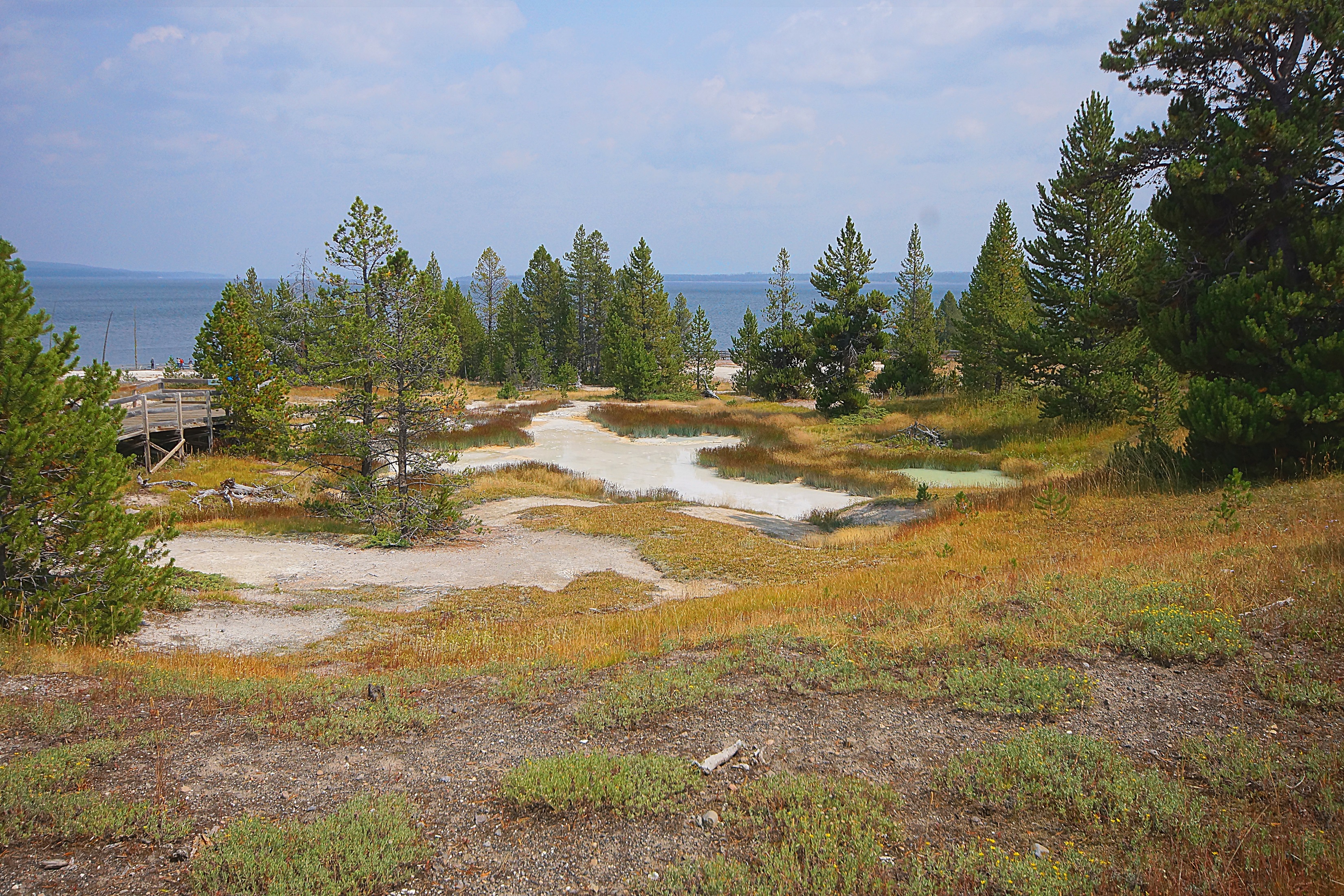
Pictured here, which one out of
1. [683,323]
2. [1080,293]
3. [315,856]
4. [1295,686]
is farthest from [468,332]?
[1295,686]

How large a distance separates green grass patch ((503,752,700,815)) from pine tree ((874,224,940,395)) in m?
40.6

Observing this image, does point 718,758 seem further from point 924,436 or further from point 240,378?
point 924,436

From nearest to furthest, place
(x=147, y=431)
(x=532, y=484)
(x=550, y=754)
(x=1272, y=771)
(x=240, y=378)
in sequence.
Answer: (x=1272, y=771) < (x=550, y=754) < (x=147, y=431) < (x=532, y=484) < (x=240, y=378)

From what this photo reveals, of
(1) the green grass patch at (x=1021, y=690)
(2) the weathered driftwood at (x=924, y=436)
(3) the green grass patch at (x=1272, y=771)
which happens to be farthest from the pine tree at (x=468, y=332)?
(3) the green grass patch at (x=1272, y=771)

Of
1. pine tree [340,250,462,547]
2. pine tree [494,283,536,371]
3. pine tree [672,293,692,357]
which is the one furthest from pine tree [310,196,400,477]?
pine tree [494,283,536,371]

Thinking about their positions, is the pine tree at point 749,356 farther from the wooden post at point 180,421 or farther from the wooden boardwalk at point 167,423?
the wooden post at point 180,421

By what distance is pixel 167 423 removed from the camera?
2681 centimetres

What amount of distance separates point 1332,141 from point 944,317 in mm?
89808

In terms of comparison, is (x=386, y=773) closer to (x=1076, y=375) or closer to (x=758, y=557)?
(x=758, y=557)

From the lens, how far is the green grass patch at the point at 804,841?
3.68m

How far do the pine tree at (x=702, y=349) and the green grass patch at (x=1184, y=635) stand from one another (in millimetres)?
Result: 59434

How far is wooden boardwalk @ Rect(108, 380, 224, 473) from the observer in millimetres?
25062

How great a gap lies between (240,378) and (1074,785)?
30.4 m

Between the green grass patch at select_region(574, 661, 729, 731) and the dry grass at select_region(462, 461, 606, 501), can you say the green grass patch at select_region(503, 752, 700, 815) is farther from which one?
the dry grass at select_region(462, 461, 606, 501)
